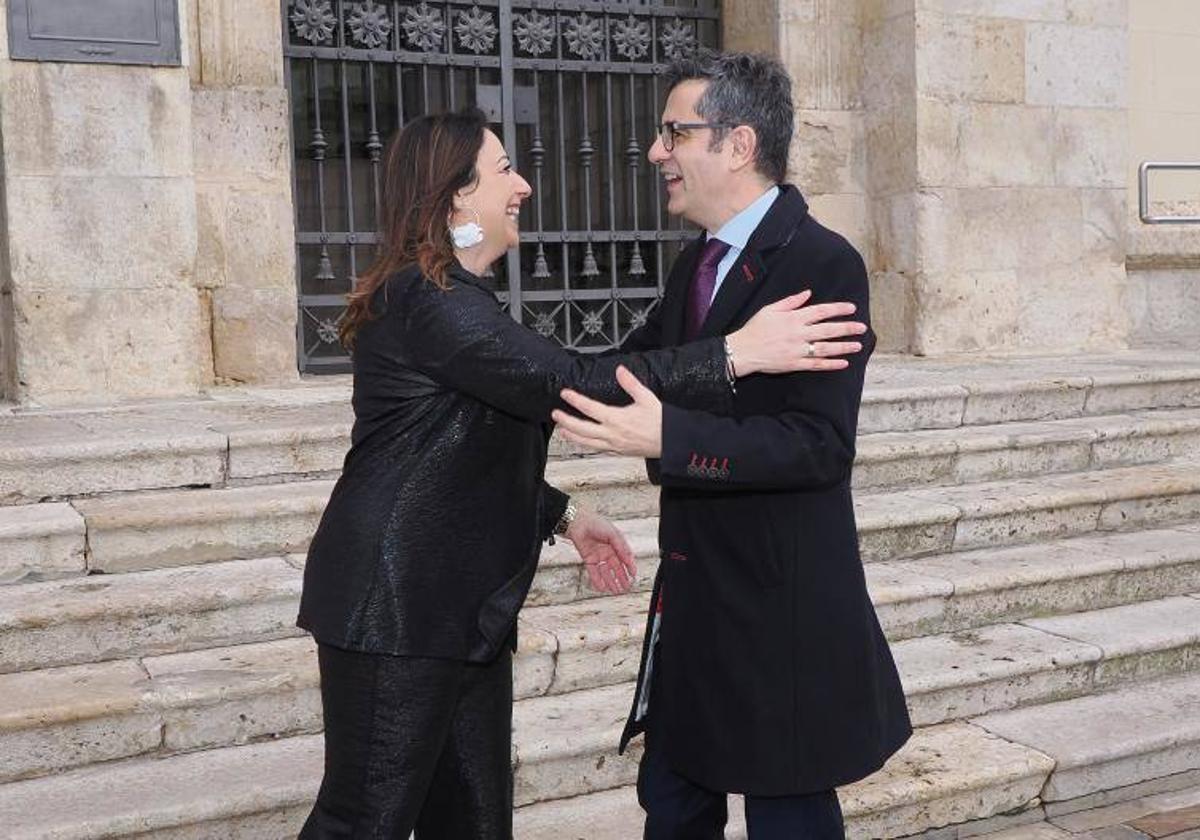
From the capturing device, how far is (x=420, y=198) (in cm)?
245

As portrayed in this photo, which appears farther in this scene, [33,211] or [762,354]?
[33,211]

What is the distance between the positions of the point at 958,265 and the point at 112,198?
4548 mm

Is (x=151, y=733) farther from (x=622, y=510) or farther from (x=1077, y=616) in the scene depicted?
(x=1077, y=616)

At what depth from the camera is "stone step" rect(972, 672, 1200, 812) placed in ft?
12.9

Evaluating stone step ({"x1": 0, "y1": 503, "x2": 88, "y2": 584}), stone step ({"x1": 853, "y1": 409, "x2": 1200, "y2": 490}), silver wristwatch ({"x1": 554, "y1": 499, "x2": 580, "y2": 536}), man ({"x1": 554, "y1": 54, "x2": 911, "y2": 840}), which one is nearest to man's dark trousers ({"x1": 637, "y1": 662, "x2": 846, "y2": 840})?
man ({"x1": 554, "y1": 54, "x2": 911, "y2": 840})

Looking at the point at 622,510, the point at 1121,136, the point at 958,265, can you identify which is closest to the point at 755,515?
the point at 622,510

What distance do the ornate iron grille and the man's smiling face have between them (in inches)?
178

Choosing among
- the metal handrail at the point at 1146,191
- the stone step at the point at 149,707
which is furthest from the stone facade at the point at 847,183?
the stone step at the point at 149,707

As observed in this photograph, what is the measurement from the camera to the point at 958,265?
26.0ft

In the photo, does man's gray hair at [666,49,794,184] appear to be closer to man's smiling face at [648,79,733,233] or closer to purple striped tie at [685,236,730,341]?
man's smiling face at [648,79,733,233]

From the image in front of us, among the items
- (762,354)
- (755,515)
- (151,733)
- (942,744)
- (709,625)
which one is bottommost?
(942,744)

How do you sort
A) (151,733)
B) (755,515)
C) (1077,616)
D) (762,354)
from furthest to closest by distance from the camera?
(1077,616) → (151,733) → (755,515) → (762,354)

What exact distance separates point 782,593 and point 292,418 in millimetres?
3301

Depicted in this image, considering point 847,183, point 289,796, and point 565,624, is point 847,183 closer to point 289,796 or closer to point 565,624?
point 565,624
